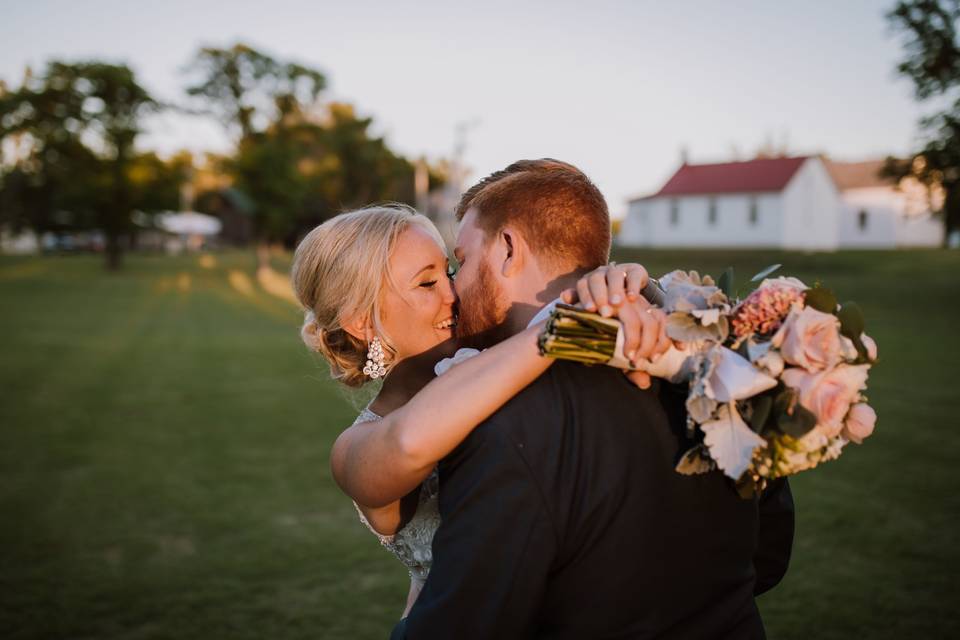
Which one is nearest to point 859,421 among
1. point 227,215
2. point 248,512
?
point 248,512

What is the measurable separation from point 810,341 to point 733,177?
5678 cm

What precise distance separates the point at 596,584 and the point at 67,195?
48632 millimetres

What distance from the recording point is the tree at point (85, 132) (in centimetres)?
4281

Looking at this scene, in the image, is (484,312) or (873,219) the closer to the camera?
(484,312)

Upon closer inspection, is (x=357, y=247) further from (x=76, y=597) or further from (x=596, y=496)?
(x=76, y=597)

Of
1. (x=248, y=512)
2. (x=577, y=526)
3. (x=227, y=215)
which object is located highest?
(x=577, y=526)

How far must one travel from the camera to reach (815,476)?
8.20 m

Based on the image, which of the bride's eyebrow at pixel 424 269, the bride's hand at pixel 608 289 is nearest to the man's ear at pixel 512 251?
the bride's hand at pixel 608 289

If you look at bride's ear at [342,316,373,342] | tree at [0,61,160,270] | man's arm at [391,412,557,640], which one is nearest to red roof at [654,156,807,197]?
tree at [0,61,160,270]

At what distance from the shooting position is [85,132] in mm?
44156

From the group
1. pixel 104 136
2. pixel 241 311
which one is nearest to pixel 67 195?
pixel 104 136

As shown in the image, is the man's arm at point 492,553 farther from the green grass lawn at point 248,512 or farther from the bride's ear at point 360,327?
the green grass lawn at point 248,512

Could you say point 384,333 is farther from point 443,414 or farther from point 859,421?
point 859,421

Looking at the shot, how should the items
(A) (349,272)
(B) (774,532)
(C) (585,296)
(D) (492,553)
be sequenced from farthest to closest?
1. (A) (349,272)
2. (B) (774,532)
3. (C) (585,296)
4. (D) (492,553)
